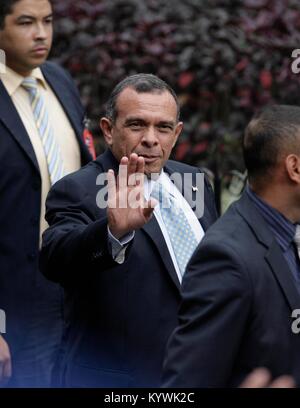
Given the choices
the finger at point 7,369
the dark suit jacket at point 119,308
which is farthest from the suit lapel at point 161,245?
the finger at point 7,369

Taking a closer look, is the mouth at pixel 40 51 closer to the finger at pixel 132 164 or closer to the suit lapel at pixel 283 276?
the finger at pixel 132 164

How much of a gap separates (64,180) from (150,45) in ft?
11.0

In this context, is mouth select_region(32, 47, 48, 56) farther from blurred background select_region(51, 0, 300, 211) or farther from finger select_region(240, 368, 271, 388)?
finger select_region(240, 368, 271, 388)

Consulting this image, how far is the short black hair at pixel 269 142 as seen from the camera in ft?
12.3

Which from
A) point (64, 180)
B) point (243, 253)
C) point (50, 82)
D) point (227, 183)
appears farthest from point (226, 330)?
point (227, 183)

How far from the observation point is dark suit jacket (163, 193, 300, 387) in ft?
11.4

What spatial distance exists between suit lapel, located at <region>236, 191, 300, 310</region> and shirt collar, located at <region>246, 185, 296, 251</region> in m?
0.02

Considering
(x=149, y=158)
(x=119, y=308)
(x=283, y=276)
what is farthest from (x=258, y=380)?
(x=149, y=158)

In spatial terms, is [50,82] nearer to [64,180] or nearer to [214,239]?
[64,180]

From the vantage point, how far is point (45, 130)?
5348 mm

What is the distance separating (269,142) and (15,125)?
174cm

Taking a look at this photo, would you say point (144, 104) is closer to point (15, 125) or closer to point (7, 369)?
point (15, 125)

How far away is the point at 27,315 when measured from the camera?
5266 millimetres

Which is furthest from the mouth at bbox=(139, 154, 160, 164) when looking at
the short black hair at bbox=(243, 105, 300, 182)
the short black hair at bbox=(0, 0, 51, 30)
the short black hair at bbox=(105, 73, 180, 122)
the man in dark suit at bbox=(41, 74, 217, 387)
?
the short black hair at bbox=(0, 0, 51, 30)
